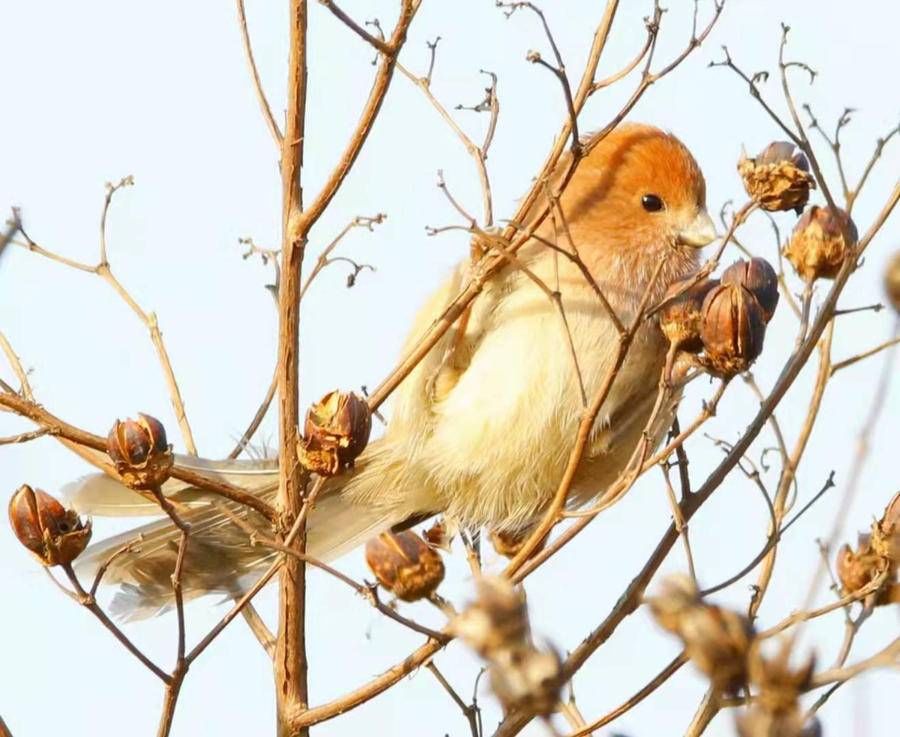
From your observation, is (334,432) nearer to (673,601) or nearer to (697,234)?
(673,601)

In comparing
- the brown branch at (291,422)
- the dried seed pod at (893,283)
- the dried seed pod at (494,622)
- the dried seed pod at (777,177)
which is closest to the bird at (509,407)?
the dried seed pod at (777,177)

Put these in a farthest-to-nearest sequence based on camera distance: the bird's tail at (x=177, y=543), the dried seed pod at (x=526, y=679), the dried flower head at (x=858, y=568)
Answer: the bird's tail at (x=177, y=543) → the dried flower head at (x=858, y=568) → the dried seed pod at (x=526, y=679)

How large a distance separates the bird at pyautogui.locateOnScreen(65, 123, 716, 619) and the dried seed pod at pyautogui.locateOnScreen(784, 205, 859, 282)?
0.73 meters

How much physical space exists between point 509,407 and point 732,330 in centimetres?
147

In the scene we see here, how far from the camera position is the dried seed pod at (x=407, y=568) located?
2.69 m

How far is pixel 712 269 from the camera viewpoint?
10.0 feet

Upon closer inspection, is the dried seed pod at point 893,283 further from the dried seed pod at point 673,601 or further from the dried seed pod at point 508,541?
the dried seed pod at point 508,541

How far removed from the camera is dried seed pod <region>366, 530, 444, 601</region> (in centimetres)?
269

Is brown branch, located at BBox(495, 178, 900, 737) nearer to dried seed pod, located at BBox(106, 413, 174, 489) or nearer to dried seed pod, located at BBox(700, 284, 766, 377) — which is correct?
dried seed pod, located at BBox(700, 284, 766, 377)

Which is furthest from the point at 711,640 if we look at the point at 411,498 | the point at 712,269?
the point at 411,498

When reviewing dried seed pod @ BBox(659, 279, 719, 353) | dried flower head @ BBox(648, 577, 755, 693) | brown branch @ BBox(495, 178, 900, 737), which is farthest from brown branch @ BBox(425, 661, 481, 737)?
dried flower head @ BBox(648, 577, 755, 693)

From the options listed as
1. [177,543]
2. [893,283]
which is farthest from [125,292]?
[893,283]

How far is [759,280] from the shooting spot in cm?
299

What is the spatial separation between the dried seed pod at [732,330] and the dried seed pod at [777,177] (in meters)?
0.36
